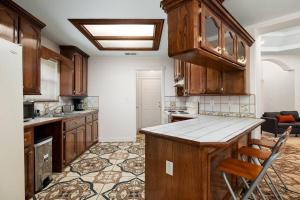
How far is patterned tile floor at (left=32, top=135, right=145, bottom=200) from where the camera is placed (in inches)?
91.2

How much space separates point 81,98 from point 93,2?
3.30 meters

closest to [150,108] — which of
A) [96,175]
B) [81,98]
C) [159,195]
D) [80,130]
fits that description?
[81,98]

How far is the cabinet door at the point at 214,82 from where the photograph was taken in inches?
123

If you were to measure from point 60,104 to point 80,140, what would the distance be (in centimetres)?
97

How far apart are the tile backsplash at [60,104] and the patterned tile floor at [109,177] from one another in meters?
1.12

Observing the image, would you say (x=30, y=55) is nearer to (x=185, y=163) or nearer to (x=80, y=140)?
(x=80, y=140)

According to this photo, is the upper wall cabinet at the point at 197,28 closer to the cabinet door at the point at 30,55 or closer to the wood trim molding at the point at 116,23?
the wood trim molding at the point at 116,23

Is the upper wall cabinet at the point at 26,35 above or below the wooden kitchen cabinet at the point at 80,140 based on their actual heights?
above

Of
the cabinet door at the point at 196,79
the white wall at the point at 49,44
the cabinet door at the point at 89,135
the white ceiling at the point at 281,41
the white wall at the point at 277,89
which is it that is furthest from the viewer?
the white wall at the point at 277,89

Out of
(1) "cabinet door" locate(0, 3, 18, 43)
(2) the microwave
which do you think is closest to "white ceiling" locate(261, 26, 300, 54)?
(1) "cabinet door" locate(0, 3, 18, 43)

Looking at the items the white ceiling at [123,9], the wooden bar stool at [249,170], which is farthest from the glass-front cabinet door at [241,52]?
the wooden bar stool at [249,170]

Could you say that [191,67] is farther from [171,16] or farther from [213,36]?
[171,16]

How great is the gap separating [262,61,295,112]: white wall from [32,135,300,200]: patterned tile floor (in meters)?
2.94

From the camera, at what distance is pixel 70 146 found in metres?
3.35
